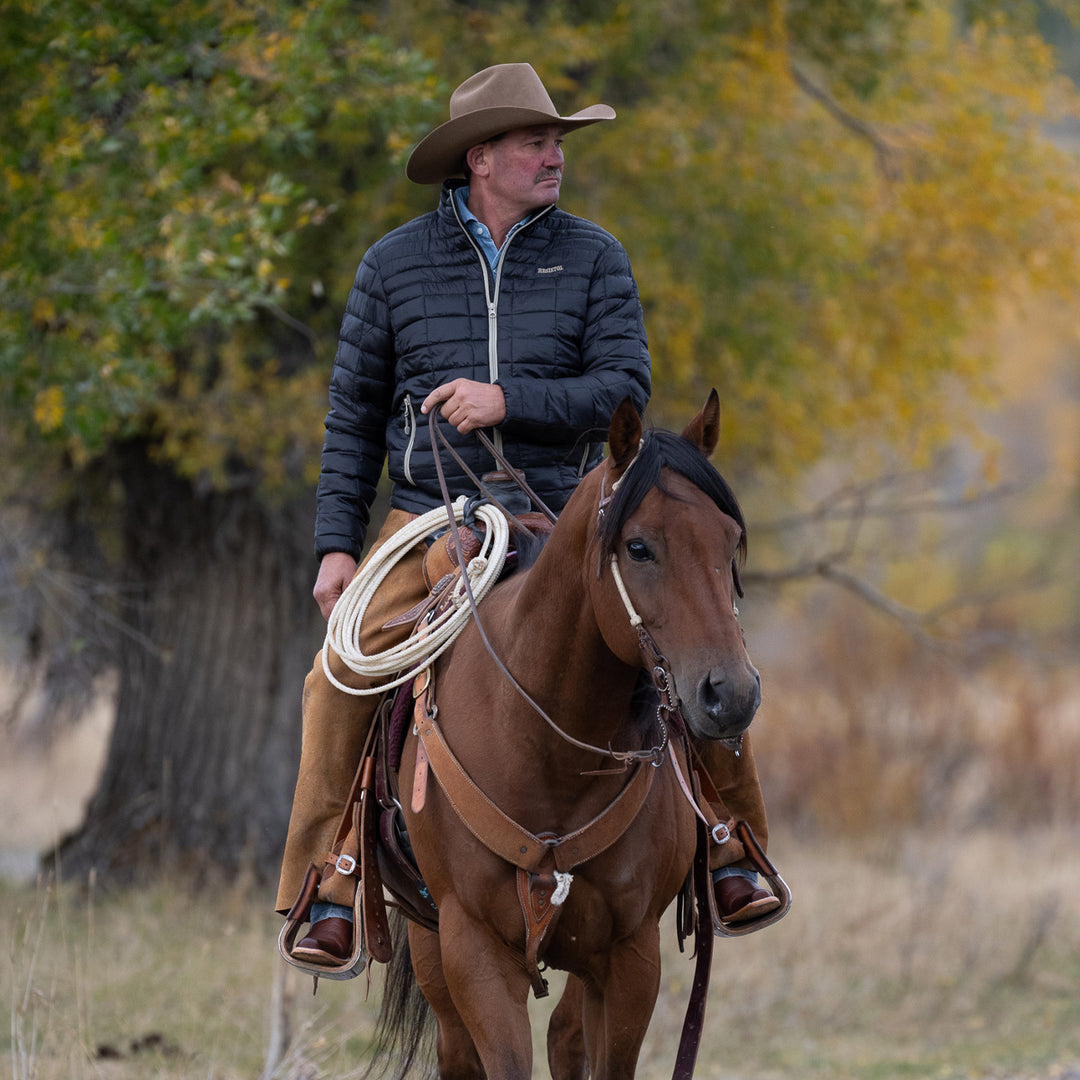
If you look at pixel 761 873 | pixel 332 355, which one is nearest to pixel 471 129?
pixel 761 873

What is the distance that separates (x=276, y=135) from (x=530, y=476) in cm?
372

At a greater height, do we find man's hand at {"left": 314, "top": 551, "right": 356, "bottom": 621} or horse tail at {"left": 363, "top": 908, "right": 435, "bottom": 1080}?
man's hand at {"left": 314, "top": 551, "right": 356, "bottom": 621}

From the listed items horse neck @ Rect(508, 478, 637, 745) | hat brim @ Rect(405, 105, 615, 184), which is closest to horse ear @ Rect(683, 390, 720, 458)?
horse neck @ Rect(508, 478, 637, 745)

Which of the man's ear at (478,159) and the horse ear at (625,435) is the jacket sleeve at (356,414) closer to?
the man's ear at (478,159)

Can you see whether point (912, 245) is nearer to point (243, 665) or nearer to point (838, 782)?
point (838, 782)

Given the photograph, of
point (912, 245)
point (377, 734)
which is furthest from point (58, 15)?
point (912, 245)

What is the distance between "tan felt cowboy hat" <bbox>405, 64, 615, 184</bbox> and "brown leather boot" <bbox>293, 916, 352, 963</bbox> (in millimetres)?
2184

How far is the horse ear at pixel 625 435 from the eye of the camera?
3.40 metres

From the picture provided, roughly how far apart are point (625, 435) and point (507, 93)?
1435 millimetres

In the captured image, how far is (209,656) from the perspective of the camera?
35.1ft

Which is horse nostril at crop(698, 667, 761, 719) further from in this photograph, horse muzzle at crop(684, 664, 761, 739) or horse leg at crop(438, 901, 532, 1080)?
horse leg at crop(438, 901, 532, 1080)

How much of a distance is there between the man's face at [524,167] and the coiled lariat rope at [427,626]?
0.87 meters

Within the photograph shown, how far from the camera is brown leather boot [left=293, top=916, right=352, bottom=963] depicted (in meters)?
4.29

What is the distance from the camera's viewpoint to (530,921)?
373 cm
